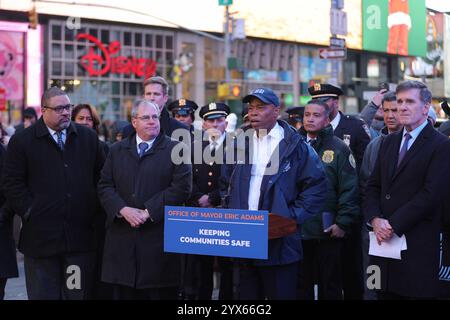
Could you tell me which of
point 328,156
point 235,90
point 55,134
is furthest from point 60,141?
point 235,90

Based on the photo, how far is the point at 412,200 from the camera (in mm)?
5199

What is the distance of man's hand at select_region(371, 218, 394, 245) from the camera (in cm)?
527

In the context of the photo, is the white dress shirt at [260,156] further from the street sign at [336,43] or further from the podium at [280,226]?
the street sign at [336,43]

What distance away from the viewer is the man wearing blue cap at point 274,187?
5480 millimetres

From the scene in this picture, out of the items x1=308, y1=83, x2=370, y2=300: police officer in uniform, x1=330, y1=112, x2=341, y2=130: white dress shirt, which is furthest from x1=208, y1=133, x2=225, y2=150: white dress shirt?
x1=330, y1=112, x2=341, y2=130: white dress shirt

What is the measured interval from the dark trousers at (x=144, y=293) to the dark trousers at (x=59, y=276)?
1.50 ft

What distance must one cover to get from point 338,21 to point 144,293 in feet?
28.6

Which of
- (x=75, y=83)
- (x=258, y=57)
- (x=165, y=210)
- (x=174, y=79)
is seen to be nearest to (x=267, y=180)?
(x=165, y=210)

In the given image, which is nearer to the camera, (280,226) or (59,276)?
(280,226)

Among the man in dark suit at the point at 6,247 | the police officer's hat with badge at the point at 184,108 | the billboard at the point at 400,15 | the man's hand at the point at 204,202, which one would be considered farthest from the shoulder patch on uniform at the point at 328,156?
the billboard at the point at 400,15

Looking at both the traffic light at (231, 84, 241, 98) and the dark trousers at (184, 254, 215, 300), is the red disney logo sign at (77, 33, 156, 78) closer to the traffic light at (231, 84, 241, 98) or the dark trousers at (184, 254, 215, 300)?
the traffic light at (231, 84, 241, 98)

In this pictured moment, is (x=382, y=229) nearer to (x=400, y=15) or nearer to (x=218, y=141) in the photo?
(x=218, y=141)

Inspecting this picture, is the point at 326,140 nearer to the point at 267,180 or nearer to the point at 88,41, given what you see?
the point at 267,180

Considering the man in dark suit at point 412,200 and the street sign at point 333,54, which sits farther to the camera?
the street sign at point 333,54
